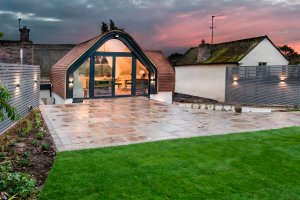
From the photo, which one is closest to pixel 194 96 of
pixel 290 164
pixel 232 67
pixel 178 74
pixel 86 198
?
pixel 178 74

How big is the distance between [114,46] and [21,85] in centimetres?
756

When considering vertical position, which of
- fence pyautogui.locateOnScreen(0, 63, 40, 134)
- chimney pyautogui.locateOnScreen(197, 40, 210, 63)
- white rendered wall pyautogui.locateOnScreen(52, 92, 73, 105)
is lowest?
white rendered wall pyautogui.locateOnScreen(52, 92, 73, 105)

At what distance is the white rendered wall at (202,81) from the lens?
23.3 m

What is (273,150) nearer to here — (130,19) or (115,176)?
(115,176)

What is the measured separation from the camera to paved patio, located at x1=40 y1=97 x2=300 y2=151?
23.9 ft

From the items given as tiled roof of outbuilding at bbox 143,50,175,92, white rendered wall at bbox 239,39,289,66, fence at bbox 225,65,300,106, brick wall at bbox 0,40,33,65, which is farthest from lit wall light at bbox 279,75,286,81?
brick wall at bbox 0,40,33,65

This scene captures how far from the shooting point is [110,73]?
16594 millimetres

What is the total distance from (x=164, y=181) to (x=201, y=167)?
3.17ft

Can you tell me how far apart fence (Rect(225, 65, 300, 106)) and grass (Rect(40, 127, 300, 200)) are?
1266 centimetres

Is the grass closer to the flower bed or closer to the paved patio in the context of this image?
the flower bed

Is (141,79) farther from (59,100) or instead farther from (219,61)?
(219,61)

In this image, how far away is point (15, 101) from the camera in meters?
8.92

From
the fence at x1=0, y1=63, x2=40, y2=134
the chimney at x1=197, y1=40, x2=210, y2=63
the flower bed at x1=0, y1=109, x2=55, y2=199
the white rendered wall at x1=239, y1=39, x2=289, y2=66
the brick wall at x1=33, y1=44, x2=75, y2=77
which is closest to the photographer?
the flower bed at x1=0, y1=109, x2=55, y2=199

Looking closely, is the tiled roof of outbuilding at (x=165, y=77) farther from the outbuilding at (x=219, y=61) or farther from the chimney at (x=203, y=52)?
the chimney at (x=203, y=52)
